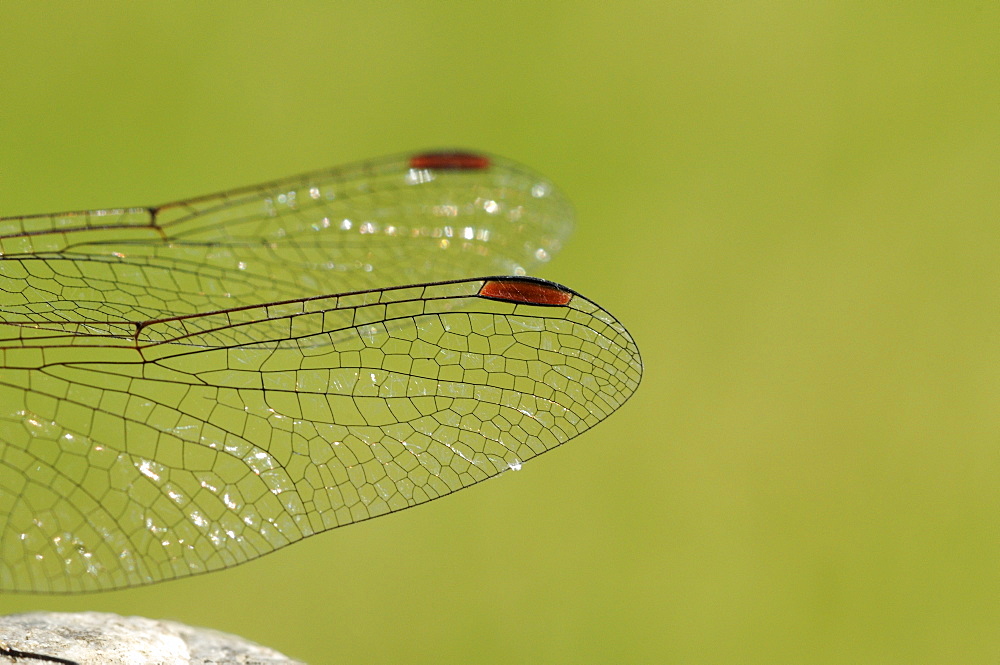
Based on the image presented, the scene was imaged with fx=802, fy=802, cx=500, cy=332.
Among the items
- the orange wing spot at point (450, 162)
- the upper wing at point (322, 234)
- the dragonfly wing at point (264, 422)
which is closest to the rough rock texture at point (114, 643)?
the dragonfly wing at point (264, 422)

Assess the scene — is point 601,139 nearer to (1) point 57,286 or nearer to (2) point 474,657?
(2) point 474,657

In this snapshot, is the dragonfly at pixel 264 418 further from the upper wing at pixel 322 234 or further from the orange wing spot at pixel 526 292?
the upper wing at pixel 322 234

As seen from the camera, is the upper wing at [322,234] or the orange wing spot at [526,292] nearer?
the orange wing spot at [526,292]

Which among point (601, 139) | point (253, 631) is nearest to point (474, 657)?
point (253, 631)

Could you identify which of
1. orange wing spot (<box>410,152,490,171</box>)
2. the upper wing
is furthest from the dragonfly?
orange wing spot (<box>410,152,490,171</box>)

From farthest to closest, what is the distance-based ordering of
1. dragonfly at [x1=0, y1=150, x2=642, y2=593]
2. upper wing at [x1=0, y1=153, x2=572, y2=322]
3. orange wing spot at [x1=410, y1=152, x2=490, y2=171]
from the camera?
orange wing spot at [x1=410, y1=152, x2=490, y2=171] < upper wing at [x1=0, y1=153, x2=572, y2=322] < dragonfly at [x1=0, y1=150, x2=642, y2=593]

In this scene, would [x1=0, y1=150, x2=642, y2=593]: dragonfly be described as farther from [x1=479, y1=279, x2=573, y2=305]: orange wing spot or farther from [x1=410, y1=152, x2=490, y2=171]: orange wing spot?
[x1=410, y1=152, x2=490, y2=171]: orange wing spot
